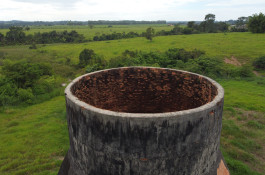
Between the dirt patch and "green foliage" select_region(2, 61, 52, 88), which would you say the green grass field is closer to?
"green foliage" select_region(2, 61, 52, 88)

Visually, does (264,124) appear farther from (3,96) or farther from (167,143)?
(3,96)

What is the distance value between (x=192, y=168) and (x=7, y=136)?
7.86 meters

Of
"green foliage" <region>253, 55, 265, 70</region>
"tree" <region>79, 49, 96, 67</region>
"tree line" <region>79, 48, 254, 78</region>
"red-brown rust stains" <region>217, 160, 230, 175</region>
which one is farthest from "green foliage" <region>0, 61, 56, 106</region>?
"green foliage" <region>253, 55, 265, 70</region>

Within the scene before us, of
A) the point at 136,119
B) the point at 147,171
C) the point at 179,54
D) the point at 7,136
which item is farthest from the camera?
the point at 179,54

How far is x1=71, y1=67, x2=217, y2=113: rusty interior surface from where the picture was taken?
4.61 m

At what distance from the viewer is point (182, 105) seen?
5156 millimetres

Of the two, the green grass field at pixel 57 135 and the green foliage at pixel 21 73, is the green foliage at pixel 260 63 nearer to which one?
the green grass field at pixel 57 135

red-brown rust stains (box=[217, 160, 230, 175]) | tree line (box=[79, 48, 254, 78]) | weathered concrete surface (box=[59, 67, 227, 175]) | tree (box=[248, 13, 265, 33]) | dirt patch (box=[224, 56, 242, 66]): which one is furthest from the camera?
tree (box=[248, 13, 265, 33])

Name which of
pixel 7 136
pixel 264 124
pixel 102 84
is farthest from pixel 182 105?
pixel 7 136

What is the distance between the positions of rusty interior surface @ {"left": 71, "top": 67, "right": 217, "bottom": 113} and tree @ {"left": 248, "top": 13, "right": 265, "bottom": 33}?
38178mm

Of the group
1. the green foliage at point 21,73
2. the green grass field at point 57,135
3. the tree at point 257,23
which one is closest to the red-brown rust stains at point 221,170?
the green grass field at point 57,135

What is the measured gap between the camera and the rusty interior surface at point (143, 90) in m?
4.61

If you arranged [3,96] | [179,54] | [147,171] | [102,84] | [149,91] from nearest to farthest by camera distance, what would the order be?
1. [147,171]
2. [102,84]
3. [149,91]
4. [3,96]
5. [179,54]

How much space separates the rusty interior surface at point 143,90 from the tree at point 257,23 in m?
38.2
